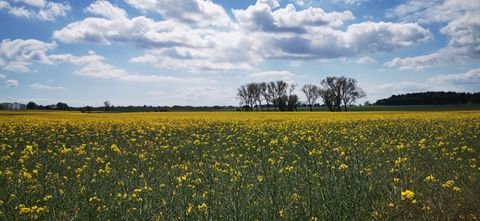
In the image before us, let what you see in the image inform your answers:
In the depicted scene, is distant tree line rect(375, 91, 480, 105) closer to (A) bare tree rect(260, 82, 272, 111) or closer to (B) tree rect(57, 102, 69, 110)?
(A) bare tree rect(260, 82, 272, 111)

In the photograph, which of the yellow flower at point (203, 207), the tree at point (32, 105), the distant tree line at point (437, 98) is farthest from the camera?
the distant tree line at point (437, 98)

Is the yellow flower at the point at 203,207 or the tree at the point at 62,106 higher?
the tree at the point at 62,106

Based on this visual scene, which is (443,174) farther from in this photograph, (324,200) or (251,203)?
(251,203)

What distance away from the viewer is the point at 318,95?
100 metres

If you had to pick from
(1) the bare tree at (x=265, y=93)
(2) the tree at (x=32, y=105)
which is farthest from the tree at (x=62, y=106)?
(1) the bare tree at (x=265, y=93)

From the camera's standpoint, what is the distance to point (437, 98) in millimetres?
103000

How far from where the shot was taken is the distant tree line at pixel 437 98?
99.1 metres

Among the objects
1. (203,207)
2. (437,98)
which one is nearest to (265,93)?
(437,98)

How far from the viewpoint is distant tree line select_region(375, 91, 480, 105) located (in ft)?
325

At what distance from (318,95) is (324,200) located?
9702cm

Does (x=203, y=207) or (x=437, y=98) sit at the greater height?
(x=437, y=98)

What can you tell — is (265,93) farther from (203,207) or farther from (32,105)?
(203,207)

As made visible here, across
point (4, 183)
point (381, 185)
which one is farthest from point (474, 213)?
point (4, 183)

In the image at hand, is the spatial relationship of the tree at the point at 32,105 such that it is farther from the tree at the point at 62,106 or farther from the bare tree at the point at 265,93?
the bare tree at the point at 265,93
